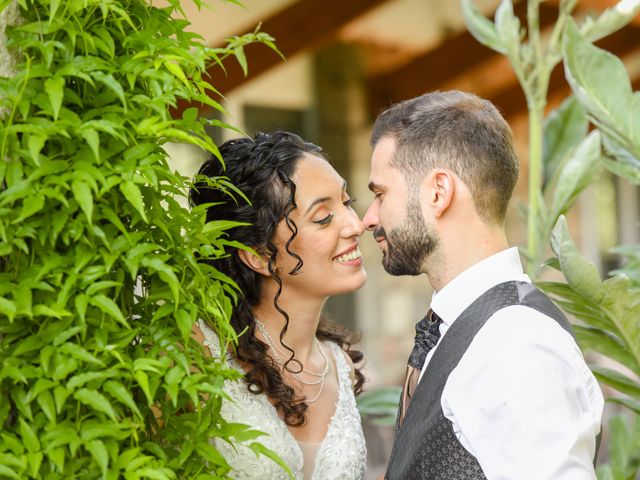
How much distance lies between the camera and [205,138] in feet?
4.09

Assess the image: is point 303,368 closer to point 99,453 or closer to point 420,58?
point 99,453

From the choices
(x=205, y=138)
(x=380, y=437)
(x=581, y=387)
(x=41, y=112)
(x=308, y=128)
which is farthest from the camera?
(x=308, y=128)

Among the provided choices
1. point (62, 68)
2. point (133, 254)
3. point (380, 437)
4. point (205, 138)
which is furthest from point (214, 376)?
point (380, 437)

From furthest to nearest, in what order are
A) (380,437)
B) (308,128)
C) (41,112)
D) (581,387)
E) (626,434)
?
1. (308,128)
2. (380,437)
3. (626,434)
4. (581,387)
5. (41,112)

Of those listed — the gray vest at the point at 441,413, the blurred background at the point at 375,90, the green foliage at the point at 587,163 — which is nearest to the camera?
the gray vest at the point at 441,413

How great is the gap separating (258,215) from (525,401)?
0.87 meters

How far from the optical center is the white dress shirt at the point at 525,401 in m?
1.36

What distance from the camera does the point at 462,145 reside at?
1711mm

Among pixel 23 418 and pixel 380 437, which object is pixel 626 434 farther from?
pixel 380 437

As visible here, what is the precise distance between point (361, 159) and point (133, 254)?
19.2 ft

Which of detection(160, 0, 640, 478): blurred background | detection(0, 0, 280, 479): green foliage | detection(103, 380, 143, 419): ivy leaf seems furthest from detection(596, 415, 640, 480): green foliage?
detection(160, 0, 640, 478): blurred background

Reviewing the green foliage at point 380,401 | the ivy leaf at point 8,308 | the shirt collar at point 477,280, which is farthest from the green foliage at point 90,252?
the green foliage at point 380,401

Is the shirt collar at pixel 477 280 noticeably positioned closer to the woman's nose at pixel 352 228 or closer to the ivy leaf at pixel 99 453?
the woman's nose at pixel 352 228

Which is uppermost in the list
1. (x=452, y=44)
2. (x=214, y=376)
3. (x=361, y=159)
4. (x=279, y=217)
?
(x=214, y=376)
